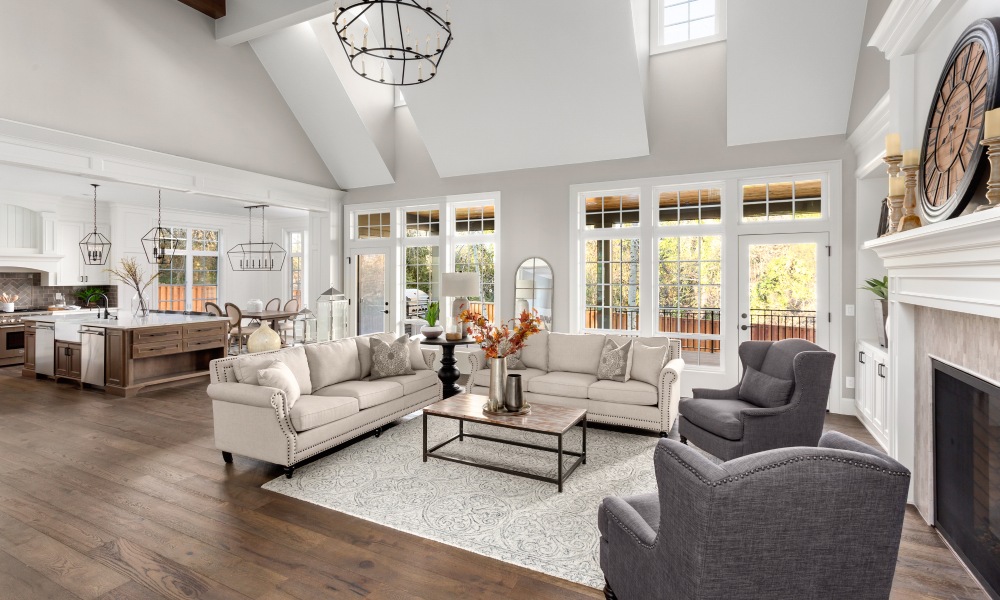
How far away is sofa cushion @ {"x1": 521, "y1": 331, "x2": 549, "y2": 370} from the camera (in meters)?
5.36

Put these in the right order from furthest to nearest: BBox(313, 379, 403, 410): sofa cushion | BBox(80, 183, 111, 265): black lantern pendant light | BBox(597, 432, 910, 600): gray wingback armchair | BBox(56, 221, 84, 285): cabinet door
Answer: BBox(56, 221, 84, 285): cabinet door < BBox(80, 183, 111, 265): black lantern pendant light < BBox(313, 379, 403, 410): sofa cushion < BBox(597, 432, 910, 600): gray wingback armchair

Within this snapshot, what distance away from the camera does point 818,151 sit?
5266 millimetres

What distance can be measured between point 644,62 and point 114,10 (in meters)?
5.57

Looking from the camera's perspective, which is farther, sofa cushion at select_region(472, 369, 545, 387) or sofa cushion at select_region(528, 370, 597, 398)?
sofa cushion at select_region(472, 369, 545, 387)

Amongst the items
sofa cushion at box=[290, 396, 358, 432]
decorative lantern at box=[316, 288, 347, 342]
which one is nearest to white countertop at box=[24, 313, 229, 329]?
decorative lantern at box=[316, 288, 347, 342]

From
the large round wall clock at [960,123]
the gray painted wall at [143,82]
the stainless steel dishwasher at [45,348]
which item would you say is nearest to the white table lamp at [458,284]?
the gray painted wall at [143,82]

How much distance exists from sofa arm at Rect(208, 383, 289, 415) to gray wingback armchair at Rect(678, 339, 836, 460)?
117 inches

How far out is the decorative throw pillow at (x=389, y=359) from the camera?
481 centimetres

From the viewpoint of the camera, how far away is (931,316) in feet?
9.14

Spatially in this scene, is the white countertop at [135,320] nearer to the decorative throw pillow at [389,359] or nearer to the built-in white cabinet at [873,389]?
the decorative throw pillow at [389,359]

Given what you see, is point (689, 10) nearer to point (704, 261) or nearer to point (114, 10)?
point (704, 261)

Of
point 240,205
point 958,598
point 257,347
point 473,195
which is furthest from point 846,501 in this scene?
point 240,205

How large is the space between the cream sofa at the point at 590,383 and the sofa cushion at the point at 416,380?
0.42 m

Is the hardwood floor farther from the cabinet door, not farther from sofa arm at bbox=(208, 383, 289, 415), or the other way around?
the cabinet door
